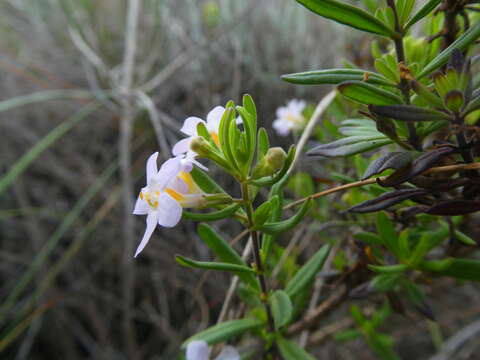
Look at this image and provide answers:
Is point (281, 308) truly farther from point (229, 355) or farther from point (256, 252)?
point (229, 355)

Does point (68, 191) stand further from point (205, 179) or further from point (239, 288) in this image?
point (205, 179)

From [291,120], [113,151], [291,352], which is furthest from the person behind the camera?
[113,151]

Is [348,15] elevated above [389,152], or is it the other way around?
[348,15]

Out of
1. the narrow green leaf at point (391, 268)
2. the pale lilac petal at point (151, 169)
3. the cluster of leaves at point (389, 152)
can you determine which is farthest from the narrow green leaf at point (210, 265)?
the narrow green leaf at point (391, 268)

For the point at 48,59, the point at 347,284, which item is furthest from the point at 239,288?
the point at 48,59

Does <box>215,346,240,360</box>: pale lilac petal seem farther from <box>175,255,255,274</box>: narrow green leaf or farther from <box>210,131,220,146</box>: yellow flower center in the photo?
<box>210,131,220,146</box>: yellow flower center

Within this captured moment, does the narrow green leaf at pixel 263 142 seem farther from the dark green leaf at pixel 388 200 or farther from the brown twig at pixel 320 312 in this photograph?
the brown twig at pixel 320 312

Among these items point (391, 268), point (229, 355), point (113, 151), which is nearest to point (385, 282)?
point (391, 268)
